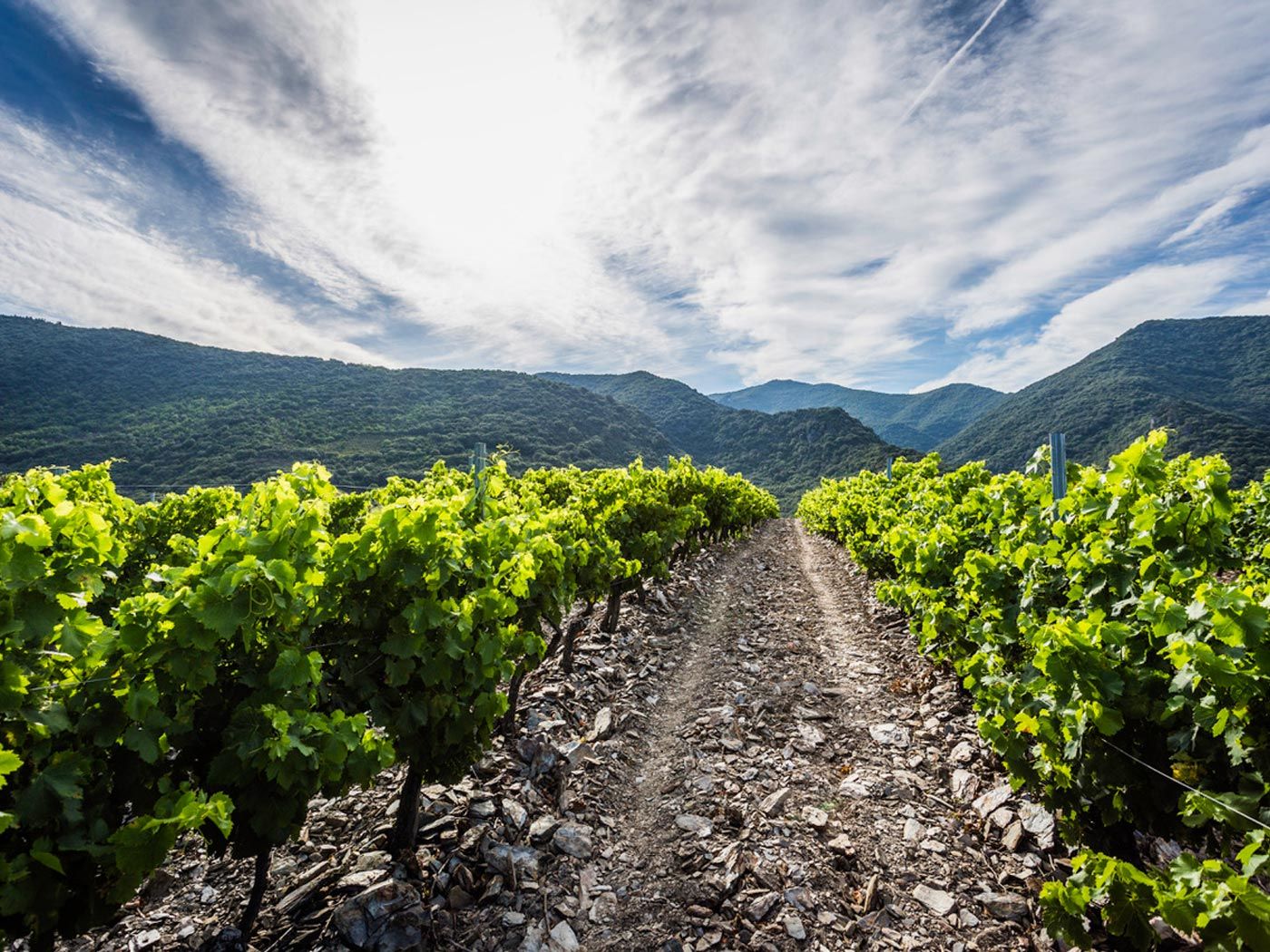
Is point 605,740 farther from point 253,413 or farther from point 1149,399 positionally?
point 1149,399

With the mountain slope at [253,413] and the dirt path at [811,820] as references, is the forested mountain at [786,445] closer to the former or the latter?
the mountain slope at [253,413]

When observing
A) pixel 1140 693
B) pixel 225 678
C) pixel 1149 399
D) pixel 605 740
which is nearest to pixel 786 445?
pixel 1149 399

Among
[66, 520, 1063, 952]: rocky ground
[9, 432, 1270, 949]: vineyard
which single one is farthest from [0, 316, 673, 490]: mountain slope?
[9, 432, 1270, 949]: vineyard

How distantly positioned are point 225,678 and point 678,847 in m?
3.77

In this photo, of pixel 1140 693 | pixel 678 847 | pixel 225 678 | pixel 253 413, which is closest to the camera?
pixel 225 678

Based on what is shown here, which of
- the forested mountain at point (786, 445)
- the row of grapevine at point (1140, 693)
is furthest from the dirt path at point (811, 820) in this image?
the forested mountain at point (786, 445)

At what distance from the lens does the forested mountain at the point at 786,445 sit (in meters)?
125

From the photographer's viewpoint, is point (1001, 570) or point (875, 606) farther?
point (875, 606)

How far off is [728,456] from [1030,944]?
542 feet

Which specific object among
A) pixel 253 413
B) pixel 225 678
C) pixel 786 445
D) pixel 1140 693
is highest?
pixel 253 413

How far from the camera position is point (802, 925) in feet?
13.1

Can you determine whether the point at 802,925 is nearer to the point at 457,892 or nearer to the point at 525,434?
the point at 457,892

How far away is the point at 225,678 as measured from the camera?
3.28 metres

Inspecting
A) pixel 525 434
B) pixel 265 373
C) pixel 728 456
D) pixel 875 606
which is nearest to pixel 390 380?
pixel 265 373
